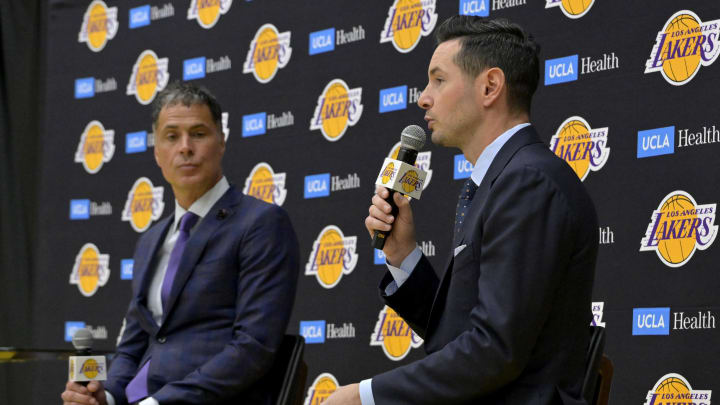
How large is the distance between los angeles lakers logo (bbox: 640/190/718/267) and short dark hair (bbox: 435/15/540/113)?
1.49 m

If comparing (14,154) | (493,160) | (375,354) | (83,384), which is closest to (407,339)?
(375,354)

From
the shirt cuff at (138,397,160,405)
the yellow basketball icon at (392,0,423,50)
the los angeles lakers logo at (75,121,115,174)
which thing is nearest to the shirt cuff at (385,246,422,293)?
the shirt cuff at (138,397,160,405)

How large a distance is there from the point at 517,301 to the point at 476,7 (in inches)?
104

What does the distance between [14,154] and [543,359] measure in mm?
4973

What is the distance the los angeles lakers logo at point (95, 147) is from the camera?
5855mm

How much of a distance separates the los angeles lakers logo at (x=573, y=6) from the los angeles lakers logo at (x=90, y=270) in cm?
319

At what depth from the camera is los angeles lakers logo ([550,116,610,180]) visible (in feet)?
12.4

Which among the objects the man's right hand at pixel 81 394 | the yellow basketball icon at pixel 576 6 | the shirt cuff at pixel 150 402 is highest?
the yellow basketball icon at pixel 576 6

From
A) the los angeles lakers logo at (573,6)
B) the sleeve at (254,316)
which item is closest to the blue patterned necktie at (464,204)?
the sleeve at (254,316)

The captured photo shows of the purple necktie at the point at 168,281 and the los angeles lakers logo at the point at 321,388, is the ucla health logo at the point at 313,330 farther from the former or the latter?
the purple necktie at the point at 168,281

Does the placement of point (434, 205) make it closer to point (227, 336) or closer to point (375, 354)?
point (375, 354)

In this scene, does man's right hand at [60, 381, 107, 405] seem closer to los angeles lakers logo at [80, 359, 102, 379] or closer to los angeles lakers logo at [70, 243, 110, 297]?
los angeles lakers logo at [80, 359, 102, 379]

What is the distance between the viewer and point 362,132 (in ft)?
15.5

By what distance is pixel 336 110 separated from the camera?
485cm
